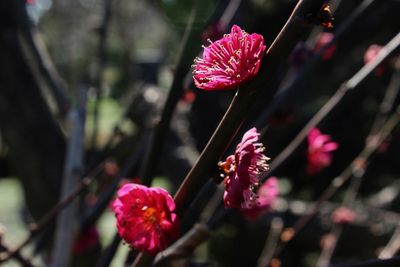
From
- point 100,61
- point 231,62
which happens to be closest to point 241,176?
point 231,62

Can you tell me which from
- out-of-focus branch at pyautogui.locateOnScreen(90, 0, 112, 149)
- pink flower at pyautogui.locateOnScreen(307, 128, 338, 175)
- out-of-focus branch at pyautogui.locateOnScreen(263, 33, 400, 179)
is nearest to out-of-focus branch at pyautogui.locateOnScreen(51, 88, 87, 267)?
out-of-focus branch at pyautogui.locateOnScreen(90, 0, 112, 149)

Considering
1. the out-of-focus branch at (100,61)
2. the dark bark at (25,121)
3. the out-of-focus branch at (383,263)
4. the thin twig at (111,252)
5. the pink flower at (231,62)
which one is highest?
the pink flower at (231,62)

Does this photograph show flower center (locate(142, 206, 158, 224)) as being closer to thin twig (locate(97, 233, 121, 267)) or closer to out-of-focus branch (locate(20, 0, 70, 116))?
thin twig (locate(97, 233, 121, 267))

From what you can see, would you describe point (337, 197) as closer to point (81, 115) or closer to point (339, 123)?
point (339, 123)

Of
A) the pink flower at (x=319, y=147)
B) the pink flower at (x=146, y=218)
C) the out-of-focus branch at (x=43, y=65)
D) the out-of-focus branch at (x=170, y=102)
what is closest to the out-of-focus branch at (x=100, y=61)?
the out-of-focus branch at (x=43, y=65)

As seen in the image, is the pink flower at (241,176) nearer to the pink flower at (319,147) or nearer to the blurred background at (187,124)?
the blurred background at (187,124)
